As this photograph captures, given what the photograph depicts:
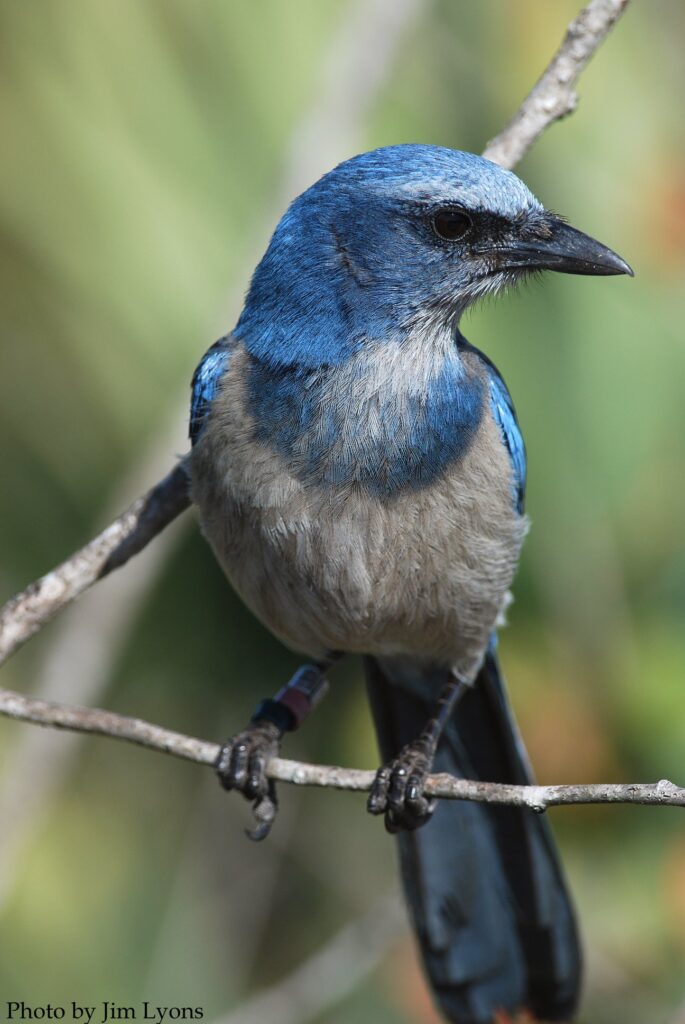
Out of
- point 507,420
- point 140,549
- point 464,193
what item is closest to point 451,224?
point 464,193

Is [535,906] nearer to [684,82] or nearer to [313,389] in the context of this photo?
[313,389]

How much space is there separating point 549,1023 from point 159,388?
3.58 metres

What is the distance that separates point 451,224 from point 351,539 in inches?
48.0

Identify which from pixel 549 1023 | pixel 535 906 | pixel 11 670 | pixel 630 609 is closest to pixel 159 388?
pixel 11 670

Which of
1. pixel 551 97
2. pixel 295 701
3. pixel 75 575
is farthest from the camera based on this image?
pixel 295 701

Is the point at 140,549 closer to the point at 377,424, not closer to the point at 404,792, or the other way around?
the point at 377,424

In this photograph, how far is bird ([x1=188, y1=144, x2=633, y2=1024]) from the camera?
501 centimetres

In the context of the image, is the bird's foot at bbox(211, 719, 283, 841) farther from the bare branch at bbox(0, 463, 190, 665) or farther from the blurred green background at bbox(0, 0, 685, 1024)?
the blurred green background at bbox(0, 0, 685, 1024)

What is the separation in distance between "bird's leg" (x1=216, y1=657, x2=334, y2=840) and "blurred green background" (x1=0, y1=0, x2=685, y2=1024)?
31.9 inches

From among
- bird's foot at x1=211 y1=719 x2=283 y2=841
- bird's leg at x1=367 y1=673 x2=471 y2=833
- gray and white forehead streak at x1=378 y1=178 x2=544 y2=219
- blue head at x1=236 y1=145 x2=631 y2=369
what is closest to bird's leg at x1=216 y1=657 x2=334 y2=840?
bird's foot at x1=211 y1=719 x2=283 y2=841

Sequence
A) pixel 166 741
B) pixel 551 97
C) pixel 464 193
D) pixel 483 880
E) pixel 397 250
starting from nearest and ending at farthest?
pixel 166 741 < pixel 464 193 < pixel 397 250 < pixel 551 97 < pixel 483 880

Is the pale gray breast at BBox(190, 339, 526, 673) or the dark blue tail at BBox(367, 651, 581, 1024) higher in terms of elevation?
the pale gray breast at BBox(190, 339, 526, 673)

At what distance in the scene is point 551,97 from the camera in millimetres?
5609

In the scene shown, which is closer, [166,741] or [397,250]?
[166,741]
